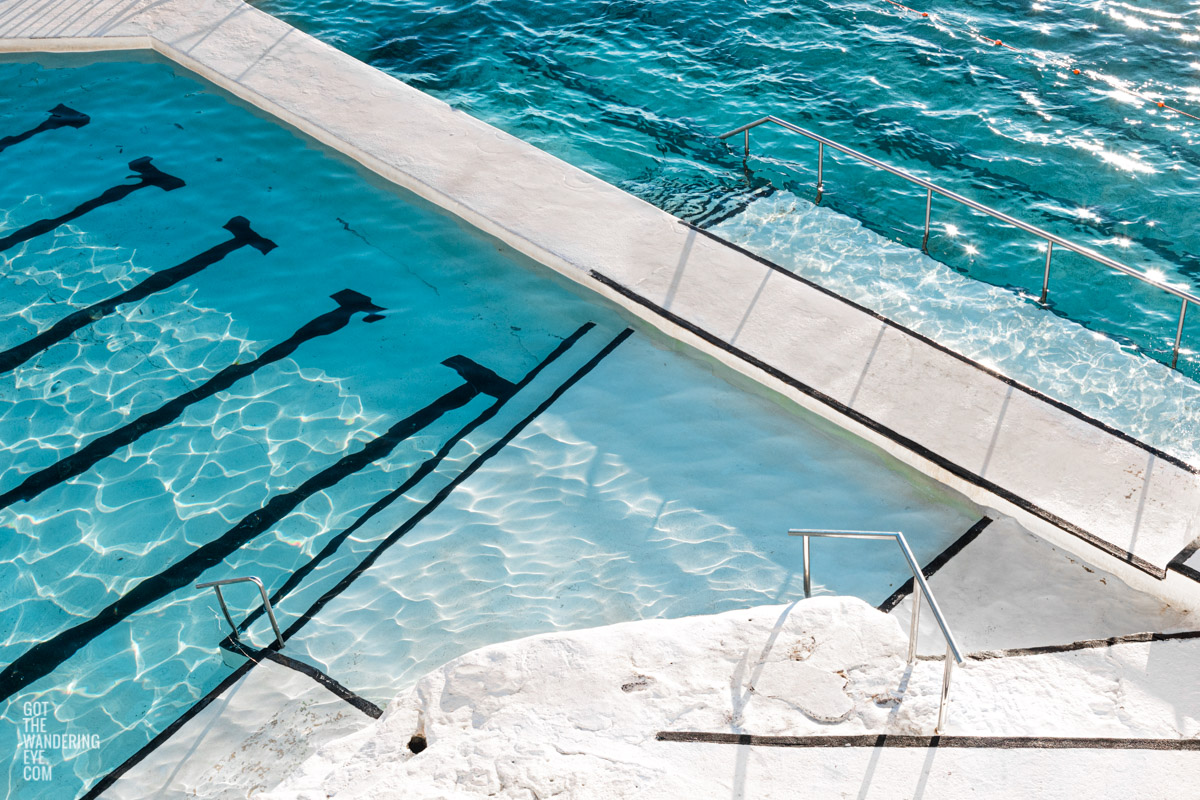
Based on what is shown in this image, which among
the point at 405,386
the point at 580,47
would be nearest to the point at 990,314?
the point at 405,386

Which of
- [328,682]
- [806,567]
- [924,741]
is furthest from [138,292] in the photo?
[924,741]

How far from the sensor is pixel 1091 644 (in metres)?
5.57

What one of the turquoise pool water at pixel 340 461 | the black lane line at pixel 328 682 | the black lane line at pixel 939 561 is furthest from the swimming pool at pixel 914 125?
the black lane line at pixel 328 682

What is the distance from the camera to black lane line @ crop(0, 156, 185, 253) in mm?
9266

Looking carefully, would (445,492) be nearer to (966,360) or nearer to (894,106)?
(966,360)

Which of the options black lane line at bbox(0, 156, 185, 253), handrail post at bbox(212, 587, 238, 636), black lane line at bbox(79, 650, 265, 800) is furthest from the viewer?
black lane line at bbox(0, 156, 185, 253)

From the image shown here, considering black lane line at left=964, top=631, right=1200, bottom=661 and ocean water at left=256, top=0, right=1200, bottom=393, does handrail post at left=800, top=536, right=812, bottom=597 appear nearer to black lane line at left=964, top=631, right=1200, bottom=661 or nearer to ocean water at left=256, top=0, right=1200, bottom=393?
black lane line at left=964, top=631, right=1200, bottom=661

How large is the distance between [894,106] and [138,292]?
826 cm

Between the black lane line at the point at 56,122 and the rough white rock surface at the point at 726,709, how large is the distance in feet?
28.1

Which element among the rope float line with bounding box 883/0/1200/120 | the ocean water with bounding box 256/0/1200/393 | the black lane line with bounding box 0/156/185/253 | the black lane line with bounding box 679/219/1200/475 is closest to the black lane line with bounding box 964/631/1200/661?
the black lane line with bounding box 679/219/1200/475

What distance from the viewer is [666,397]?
756 centimetres

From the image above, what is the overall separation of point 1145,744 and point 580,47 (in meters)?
10.3

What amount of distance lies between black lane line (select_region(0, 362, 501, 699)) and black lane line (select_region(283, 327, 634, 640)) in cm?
59

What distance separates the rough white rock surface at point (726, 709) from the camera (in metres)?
4.51
